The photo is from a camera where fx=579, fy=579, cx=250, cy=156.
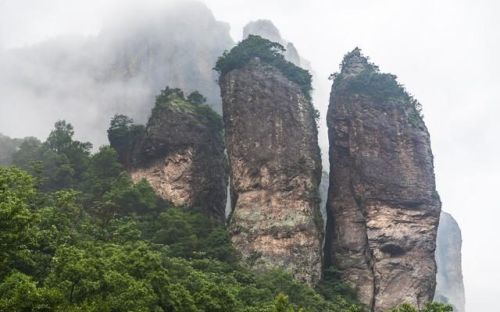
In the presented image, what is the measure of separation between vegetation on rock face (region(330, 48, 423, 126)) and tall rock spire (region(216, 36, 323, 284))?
3.85 metres

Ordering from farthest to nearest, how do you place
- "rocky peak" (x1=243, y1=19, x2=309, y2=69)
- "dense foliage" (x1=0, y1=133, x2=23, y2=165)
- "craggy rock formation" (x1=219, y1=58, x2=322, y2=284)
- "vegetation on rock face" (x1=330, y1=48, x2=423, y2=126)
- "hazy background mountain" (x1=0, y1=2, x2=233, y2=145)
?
"rocky peak" (x1=243, y1=19, x2=309, y2=69)
"hazy background mountain" (x1=0, y1=2, x2=233, y2=145)
"dense foliage" (x1=0, y1=133, x2=23, y2=165)
"vegetation on rock face" (x1=330, y1=48, x2=423, y2=126)
"craggy rock formation" (x1=219, y1=58, x2=322, y2=284)

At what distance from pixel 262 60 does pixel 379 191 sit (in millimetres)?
16390

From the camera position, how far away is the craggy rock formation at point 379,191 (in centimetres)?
4497

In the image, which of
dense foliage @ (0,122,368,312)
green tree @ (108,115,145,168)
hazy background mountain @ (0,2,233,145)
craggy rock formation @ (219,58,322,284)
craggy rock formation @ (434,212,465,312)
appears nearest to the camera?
dense foliage @ (0,122,368,312)

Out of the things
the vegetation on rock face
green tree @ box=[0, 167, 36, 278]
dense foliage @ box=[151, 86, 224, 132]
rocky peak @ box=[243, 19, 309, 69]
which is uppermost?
rocky peak @ box=[243, 19, 309, 69]

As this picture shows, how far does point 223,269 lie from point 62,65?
90115 millimetres

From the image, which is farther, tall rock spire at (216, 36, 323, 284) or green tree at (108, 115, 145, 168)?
green tree at (108, 115, 145, 168)

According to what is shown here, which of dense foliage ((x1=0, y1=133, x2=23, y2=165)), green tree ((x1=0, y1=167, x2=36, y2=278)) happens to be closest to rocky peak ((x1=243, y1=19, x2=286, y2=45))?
dense foliage ((x1=0, y1=133, x2=23, y2=165))

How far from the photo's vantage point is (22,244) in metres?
24.2

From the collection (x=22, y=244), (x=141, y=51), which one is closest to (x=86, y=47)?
(x=141, y=51)

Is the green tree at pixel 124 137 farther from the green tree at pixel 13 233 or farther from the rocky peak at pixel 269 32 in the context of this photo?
the rocky peak at pixel 269 32

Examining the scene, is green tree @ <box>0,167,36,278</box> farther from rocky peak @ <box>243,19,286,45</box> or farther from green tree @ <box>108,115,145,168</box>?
rocky peak @ <box>243,19,286,45</box>

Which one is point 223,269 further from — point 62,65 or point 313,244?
point 62,65

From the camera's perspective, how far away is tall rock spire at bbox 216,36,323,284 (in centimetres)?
4453
